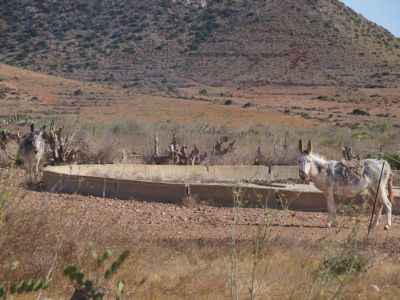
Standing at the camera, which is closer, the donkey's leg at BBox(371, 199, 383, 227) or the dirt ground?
the dirt ground

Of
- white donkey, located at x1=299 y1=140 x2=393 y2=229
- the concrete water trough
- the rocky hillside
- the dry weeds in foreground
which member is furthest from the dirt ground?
the rocky hillside

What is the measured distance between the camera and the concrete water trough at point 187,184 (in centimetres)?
1608

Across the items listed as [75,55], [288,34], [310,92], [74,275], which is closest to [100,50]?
[75,55]

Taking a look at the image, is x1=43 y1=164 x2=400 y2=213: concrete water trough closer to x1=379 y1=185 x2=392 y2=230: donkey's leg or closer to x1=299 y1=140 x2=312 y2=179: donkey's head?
x1=299 y1=140 x2=312 y2=179: donkey's head

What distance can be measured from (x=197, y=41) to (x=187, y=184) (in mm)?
73510

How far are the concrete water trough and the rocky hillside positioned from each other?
182 ft

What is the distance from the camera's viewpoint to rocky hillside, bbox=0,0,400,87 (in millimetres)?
79938

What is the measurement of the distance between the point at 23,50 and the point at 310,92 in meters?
39.6

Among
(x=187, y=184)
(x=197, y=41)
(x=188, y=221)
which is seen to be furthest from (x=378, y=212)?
(x=197, y=41)

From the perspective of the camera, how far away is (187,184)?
54.9ft

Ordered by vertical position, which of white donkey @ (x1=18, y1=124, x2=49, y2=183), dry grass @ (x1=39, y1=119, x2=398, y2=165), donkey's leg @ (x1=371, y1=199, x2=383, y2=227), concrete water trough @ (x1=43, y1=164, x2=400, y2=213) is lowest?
dry grass @ (x1=39, y1=119, x2=398, y2=165)

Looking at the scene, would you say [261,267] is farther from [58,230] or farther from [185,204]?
[185,204]

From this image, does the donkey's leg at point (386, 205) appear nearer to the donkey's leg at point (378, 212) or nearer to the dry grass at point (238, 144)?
the donkey's leg at point (378, 212)

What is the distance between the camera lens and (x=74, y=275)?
3.70 meters
